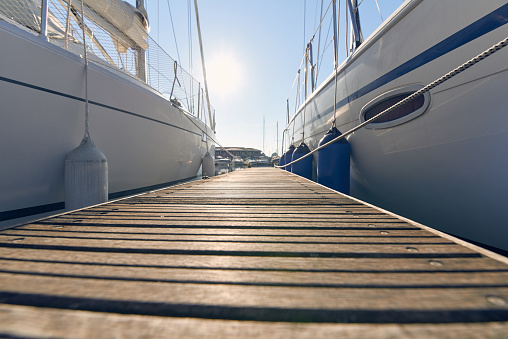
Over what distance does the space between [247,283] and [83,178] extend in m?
2.72

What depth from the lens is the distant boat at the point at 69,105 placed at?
88.7 inches

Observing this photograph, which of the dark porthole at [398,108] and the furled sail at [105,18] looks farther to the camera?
the dark porthole at [398,108]

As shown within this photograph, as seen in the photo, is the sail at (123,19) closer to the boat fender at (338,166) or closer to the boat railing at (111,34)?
the boat railing at (111,34)

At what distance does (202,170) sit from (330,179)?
5208 millimetres

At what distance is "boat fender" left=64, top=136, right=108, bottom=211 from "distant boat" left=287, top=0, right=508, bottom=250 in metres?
4.20

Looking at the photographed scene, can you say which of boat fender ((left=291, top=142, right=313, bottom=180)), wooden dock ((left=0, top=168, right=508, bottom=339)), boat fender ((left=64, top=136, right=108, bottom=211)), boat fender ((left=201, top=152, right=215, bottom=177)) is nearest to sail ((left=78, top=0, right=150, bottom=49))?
boat fender ((left=64, top=136, right=108, bottom=211))

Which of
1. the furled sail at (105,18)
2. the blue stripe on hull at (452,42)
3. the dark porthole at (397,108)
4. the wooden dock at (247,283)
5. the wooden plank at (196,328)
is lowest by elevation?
the wooden plank at (196,328)

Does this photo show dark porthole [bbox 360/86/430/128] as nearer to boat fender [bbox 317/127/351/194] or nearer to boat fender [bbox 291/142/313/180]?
boat fender [bbox 317/127/351/194]

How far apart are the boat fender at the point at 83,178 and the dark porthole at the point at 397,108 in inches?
165

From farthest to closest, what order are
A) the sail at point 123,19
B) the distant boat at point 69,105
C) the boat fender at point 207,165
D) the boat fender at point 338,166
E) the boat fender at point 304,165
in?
1. the boat fender at point 207,165
2. the boat fender at point 304,165
3. the sail at point 123,19
4. the boat fender at point 338,166
5. the distant boat at point 69,105

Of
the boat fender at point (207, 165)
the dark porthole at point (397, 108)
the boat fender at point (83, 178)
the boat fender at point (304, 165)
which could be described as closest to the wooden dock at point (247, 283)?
the boat fender at point (83, 178)

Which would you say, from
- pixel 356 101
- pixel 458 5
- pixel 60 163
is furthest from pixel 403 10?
pixel 60 163

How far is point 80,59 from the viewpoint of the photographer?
2.94m

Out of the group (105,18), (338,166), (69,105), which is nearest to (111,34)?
(105,18)
